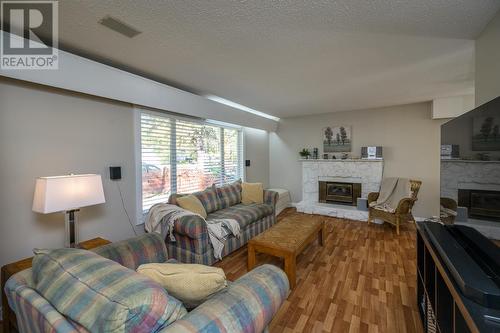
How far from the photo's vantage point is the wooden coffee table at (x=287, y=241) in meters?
2.20

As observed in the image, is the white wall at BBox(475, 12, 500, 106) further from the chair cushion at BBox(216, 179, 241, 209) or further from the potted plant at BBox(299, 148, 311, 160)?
the potted plant at BBox(299, 148, 311, 160)

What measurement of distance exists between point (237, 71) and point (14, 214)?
254cm

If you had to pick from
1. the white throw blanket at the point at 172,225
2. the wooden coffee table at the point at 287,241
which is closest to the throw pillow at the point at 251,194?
the wooden coffee table at the point at 287,241

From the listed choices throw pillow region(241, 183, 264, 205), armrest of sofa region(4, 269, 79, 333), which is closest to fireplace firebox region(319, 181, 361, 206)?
throw pillow region(241, 183, 264, 205)

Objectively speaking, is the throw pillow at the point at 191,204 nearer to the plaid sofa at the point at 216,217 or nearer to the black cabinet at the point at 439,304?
the plaid sofa at the point at 216,217

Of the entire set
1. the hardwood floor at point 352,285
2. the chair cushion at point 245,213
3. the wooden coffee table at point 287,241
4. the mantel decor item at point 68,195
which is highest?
the mantel decor item at point 68,195

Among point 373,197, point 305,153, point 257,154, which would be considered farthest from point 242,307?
point 257,154

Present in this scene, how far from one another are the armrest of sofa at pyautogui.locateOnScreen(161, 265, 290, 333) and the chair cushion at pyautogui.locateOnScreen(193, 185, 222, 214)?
2153 mm

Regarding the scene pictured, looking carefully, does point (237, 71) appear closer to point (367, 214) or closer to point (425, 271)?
point (425, 271)

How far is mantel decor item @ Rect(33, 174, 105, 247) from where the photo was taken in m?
1.69

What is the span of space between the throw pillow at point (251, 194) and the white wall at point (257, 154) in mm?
1206

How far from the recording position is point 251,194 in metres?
3.92

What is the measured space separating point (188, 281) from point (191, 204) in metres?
1.97

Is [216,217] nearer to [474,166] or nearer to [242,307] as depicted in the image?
[242,307]
